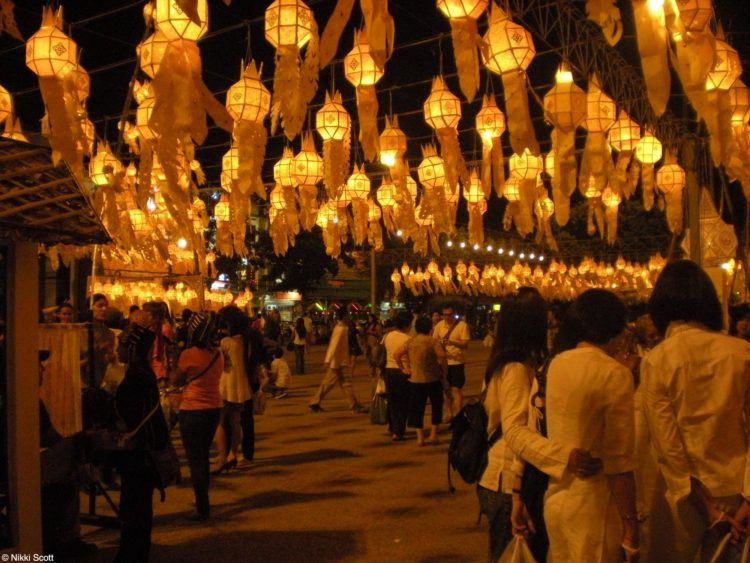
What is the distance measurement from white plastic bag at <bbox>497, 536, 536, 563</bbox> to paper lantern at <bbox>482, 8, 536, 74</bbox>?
2.66 metres

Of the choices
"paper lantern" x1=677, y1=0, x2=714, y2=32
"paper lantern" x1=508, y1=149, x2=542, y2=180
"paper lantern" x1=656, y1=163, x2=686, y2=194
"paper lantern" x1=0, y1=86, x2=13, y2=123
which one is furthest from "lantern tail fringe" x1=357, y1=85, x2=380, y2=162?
"paper lantern" x1=656, y1=163, x2=686, y2=194

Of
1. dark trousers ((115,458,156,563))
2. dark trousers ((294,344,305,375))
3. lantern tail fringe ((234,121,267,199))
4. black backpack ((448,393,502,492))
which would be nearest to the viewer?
black backpack ((448,393,502,492))

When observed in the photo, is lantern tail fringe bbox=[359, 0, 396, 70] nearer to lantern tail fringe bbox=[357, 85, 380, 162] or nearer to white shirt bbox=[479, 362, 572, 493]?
lantern tail fringe bbox=[357, 85, 380, 162]

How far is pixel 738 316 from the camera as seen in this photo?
6.67 metres

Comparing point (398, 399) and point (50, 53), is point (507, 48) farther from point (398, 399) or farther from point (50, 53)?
point (398, 399)

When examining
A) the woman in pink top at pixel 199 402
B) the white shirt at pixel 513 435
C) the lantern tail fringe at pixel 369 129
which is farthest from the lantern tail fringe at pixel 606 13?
the woman in pink top at pixel 199 402

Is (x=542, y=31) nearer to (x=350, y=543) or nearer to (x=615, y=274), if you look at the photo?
(x=350, y=543)

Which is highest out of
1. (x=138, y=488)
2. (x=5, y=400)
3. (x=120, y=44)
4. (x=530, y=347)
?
(x=120, y=44)

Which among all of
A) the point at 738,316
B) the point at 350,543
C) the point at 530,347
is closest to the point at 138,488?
the point at 350,543

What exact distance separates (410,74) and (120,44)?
398cm

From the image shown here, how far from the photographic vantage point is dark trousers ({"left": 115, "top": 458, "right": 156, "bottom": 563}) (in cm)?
394

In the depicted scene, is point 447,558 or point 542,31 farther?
point 542,31

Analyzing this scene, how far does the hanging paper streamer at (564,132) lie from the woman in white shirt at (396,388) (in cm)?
409

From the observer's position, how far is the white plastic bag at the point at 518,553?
252 centimetres
